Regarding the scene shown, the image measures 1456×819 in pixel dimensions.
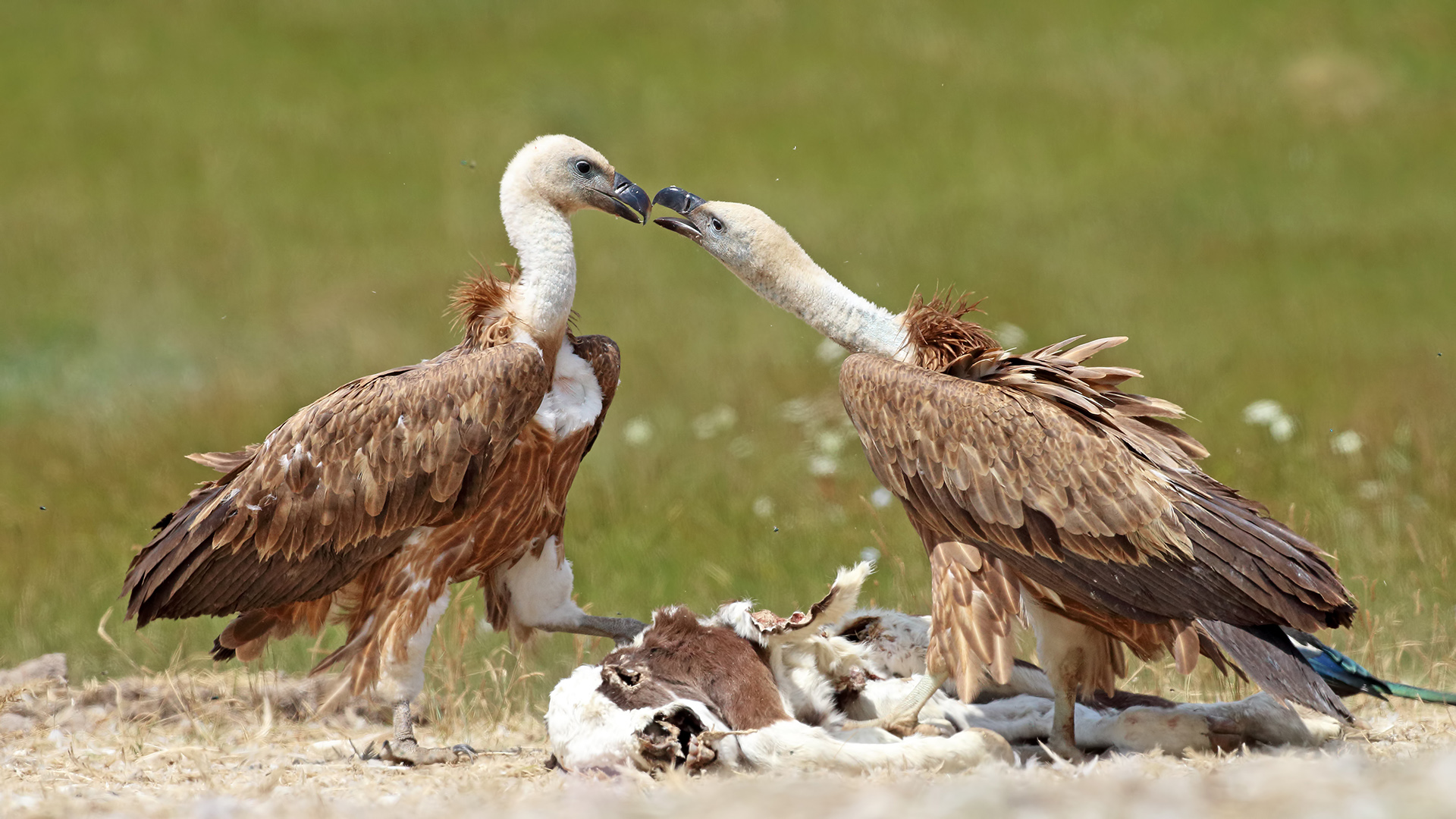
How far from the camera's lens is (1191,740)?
5602mm

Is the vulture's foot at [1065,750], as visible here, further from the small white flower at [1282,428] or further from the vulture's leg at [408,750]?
the small white flower at [1282,428]

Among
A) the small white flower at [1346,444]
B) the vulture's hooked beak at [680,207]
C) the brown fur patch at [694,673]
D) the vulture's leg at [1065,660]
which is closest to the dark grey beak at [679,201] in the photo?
the vulture's hooked beak at [680,207]

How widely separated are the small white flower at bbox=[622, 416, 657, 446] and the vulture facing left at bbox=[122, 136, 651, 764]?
506 centimetres

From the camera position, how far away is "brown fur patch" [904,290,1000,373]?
6.07 metres

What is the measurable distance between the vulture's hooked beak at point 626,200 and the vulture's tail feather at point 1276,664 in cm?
278

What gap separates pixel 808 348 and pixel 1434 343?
5.24m

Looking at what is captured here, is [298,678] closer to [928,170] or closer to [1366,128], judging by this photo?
[928,170]

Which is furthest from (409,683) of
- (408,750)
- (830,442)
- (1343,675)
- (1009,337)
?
(1009,337)

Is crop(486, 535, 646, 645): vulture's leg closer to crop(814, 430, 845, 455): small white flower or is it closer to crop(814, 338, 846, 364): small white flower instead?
crop(814, 430, 845, 455): small white flower

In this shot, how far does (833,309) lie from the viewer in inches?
249

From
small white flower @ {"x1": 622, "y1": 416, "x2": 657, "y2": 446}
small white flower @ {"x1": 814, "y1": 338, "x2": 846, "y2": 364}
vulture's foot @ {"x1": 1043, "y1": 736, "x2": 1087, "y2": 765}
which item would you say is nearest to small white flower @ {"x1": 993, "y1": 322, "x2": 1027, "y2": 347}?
small white flower @ {"x1": 814, "y1": 338, "x2": 846, "y2": 364}

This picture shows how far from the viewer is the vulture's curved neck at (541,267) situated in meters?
6.36

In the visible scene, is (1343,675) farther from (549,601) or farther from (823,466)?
(823,466)

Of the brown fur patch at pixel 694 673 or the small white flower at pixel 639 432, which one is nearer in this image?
the brown fur patch at pixel 694 673
